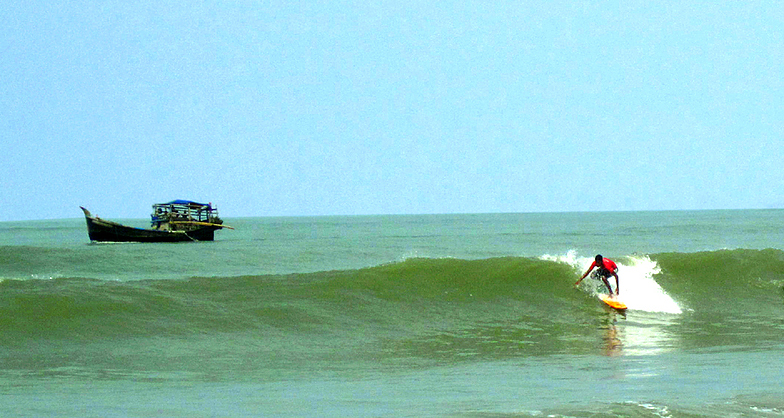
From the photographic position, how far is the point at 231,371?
38.8 feet

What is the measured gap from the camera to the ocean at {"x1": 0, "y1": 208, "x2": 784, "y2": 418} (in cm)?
907

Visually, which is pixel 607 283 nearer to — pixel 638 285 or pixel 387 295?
pixel 638 285

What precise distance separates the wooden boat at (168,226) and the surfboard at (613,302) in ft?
172

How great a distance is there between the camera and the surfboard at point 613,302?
1953 centimetres

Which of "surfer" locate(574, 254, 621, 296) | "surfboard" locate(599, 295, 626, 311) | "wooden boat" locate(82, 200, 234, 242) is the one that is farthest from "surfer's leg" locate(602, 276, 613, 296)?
"wooden boat" locate(82, 200, 234, 242)

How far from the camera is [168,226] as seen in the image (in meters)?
68.2

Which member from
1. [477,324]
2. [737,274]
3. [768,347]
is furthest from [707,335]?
[737,274]

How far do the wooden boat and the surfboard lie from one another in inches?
2061

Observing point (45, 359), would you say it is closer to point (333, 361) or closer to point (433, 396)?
point (333, 361)

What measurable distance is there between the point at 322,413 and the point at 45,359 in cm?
672

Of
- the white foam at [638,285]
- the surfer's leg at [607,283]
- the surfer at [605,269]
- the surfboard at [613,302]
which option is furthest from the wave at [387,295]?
the surfer at [605,269]

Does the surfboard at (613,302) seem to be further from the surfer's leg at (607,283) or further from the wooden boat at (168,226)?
the wooden boat at (168,226)

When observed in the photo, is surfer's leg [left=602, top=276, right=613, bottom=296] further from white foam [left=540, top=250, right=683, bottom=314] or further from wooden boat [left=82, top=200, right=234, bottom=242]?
wooden boat [left=82, top=200, right=234, bottom=242]

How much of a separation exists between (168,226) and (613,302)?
55.1 metres
